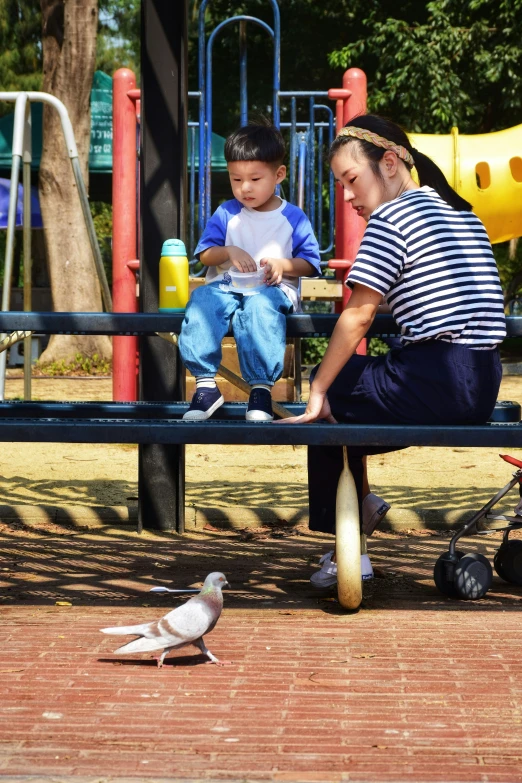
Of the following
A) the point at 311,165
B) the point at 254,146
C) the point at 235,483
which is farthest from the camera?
the point at 311,165

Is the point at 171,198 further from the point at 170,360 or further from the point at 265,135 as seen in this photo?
the point at 265,135

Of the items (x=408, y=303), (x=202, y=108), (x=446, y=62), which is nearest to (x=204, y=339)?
(x=408, y=303)

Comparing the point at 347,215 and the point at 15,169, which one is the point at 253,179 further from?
the point at 347,215

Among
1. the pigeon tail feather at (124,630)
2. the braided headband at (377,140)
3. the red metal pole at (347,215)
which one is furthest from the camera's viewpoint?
the red metal pole at (347,215)

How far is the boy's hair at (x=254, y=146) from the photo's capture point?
4422 mm

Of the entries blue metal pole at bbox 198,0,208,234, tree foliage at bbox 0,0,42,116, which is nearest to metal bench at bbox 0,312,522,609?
blue metal pole at bbox 198,0,208,234

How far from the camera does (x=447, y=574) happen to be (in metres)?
4.36

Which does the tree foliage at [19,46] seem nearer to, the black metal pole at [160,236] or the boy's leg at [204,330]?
the black metal pole at [160,236]

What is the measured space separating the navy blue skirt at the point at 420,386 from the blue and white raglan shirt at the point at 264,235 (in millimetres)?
636

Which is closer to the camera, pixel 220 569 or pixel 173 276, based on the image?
pixel 173 276

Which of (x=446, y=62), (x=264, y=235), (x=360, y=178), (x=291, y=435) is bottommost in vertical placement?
(x=291, y=435)

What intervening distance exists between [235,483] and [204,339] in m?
3.11

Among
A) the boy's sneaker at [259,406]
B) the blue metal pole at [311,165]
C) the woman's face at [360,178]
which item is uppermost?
the blue metal pole at [311,165]

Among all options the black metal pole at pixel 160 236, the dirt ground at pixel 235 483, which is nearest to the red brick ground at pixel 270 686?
the black metal pole at pixel 160 236
